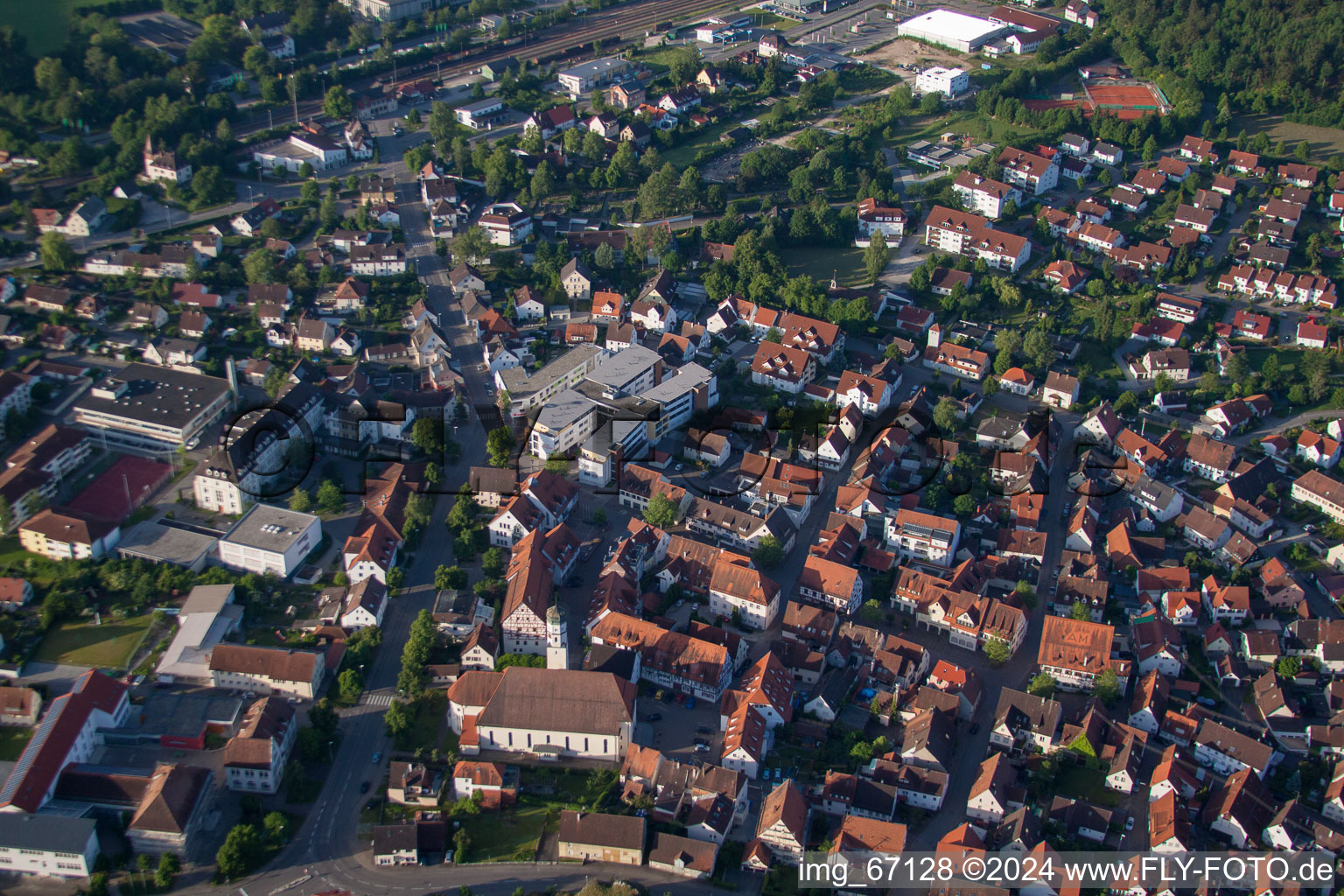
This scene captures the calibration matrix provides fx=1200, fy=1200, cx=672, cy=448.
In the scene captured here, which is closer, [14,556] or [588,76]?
[14,556]

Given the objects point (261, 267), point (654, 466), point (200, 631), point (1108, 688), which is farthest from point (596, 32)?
point (1108, 688)

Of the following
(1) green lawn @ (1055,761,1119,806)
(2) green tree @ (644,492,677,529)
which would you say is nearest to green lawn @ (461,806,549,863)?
(2) green tree @ (644,492,677,529)

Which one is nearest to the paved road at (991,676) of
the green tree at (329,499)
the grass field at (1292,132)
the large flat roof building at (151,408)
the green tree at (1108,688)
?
the green tree at (1108,688)

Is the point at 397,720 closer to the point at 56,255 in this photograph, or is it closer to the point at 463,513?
the point at 463,513

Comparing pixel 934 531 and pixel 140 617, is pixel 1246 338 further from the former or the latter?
pixel 140 617

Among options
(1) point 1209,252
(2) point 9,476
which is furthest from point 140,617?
(1) point 1209,252

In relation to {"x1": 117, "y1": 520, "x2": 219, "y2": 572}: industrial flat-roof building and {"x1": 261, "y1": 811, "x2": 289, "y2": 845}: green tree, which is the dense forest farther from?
{"x1": 261, "y1": 811, "x2": 289, "y2": 845}: green tree
